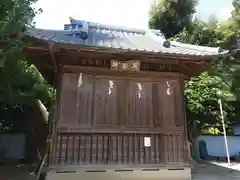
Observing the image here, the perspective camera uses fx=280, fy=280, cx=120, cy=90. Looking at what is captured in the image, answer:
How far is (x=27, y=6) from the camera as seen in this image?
21.6 ft

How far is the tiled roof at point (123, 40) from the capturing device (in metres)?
7.26

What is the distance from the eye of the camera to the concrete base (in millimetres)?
7121

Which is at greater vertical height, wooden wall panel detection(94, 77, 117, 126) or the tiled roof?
the tiled roof

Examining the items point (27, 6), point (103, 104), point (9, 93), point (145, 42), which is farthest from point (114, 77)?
point (9, 93)

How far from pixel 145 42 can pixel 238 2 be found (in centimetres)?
1378

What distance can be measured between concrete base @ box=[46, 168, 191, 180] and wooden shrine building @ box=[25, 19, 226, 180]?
0.03 m

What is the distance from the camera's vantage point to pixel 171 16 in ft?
76.7

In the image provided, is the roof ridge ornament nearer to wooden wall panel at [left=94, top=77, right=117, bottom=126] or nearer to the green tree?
wooden wall panel at [left=94, top=77, right=117, bottom=126]

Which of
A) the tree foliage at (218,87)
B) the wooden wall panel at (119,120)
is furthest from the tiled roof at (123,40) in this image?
the tree foliage at (218,87)

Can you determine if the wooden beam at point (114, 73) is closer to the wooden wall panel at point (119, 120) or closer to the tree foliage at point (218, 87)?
the wooden wall panel at point (119, 120)

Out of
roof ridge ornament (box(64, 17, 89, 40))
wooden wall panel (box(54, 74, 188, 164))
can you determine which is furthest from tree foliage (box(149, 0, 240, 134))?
roof ridge ornament (box(64, 17, 89, 40))

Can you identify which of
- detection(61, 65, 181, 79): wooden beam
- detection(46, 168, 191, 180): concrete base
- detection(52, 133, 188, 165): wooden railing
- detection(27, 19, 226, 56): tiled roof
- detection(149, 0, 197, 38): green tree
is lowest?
detection(46, 168, 191, 180): concrete base

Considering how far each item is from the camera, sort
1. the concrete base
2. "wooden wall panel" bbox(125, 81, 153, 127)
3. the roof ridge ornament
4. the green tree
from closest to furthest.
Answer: the concrete base → "wooden wall panel" bbox(125, 81, 153, 127) → the roof ridge ornament → the green tree

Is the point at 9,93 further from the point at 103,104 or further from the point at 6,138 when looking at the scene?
the point at 6,138
